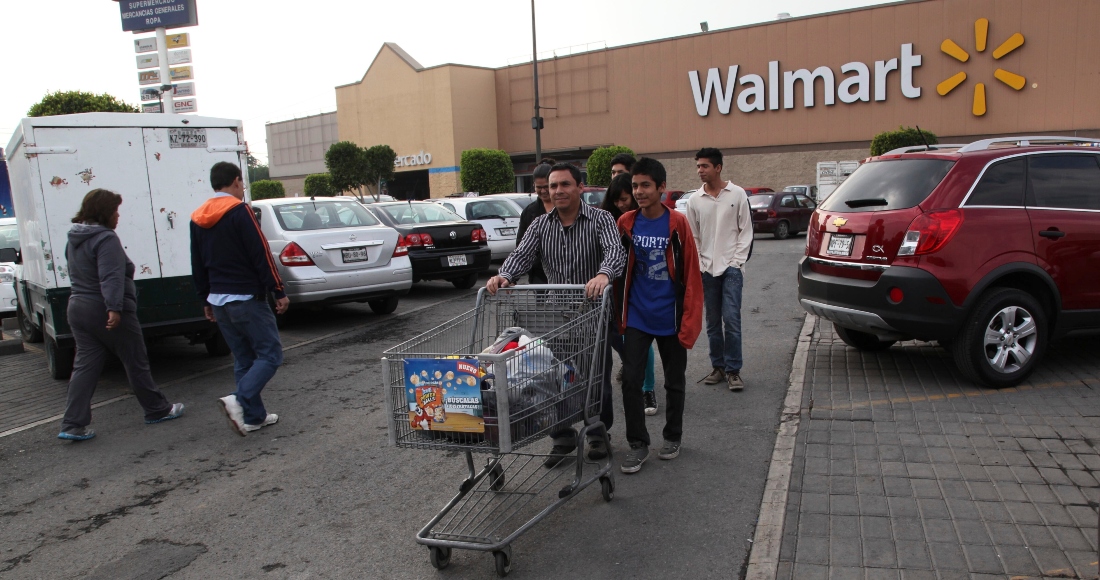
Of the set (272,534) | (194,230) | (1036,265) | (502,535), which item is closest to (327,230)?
(194,230)

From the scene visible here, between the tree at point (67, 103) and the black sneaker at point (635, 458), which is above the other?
the tree at point (67, 103)

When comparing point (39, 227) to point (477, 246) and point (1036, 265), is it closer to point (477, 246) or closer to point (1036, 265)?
point (477, 246)

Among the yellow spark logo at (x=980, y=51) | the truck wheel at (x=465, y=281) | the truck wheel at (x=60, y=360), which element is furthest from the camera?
the yellow spark logo at (x=980, y=51)

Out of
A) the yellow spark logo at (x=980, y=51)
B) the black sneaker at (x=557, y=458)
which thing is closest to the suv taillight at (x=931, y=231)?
the black sneaker at (x=557, y=458)

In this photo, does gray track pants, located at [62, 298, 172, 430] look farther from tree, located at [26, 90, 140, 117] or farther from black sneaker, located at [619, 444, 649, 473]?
tree, located at [26, 90, 140, 117]

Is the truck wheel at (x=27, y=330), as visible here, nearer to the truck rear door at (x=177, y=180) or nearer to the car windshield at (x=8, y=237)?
the car windshield at (x=8, y=237)

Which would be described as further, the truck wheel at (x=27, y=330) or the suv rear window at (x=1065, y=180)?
the truck wheel at (x=27, y=330)

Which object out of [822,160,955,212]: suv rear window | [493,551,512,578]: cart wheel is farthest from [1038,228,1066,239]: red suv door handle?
[493,551,512,578]: cart wheel

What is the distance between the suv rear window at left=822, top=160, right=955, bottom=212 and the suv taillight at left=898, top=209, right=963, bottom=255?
21 centimetres

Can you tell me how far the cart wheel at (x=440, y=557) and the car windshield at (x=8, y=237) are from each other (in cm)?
1247

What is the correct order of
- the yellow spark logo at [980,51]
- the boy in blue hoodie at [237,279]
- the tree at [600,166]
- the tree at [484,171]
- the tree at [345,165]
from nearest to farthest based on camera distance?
the boy in blue hoodie at [237,279], the yellow spark logo at [980,51], the tree at [600,166], the tree at [484,171], the tree at [345,165]

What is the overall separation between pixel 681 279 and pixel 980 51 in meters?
37.0

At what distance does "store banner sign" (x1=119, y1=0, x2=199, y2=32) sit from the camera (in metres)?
24.5

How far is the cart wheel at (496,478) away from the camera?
427 centimetres
